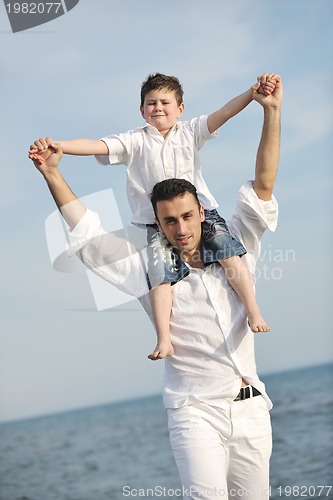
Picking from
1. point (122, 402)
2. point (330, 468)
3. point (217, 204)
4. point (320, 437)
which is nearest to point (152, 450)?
point (320, 437)

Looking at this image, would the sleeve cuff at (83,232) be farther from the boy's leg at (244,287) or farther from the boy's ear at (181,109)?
the boy's ear at (181,109)

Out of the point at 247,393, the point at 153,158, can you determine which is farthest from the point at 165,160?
the point at 247,393

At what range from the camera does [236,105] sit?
405 centimetres

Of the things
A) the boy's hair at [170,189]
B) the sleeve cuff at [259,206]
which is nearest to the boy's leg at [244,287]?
the sleeve cuff at [259,206]

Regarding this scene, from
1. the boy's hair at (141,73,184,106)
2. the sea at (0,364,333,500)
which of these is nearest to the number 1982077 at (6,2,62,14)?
the boy's hair at (141,73,184,106)

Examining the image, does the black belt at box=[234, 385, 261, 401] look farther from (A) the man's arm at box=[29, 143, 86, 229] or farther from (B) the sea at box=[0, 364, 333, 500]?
(B) the sea at box=[0, 364, 333, 500]

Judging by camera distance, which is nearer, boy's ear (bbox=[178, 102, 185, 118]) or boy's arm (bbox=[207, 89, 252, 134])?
boy's arm (bbox=[207, 89, 252, 134])

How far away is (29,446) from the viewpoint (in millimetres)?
33656

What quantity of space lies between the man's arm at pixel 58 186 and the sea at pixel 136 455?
25.5ft

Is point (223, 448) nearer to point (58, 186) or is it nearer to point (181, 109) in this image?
point (58, 186)

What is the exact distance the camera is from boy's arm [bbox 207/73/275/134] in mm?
3830

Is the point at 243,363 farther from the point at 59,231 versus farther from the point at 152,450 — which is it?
the point at 152,450

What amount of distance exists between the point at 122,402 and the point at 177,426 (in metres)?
49.1

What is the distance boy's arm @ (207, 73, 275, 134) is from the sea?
7.60 meters
